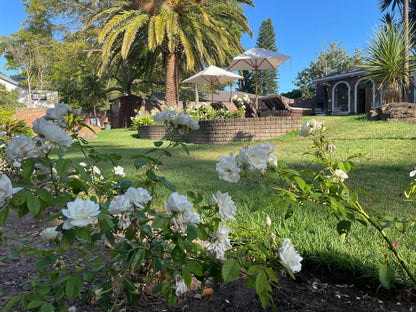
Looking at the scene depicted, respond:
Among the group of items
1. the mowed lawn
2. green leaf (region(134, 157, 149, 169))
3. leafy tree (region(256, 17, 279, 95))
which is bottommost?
the mowed lawn

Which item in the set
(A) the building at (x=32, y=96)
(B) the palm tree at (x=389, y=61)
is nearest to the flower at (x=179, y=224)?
(B) the palm tree at (x=389, y=61)

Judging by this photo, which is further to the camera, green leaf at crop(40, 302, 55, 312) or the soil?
the soil

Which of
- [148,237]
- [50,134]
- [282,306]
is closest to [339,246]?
[282,306]

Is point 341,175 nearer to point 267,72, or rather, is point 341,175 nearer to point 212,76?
point 212,76

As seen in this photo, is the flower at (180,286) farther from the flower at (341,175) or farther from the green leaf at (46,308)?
the flower at (341,175)

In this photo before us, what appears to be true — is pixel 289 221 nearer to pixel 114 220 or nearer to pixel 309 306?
pixel 309 306

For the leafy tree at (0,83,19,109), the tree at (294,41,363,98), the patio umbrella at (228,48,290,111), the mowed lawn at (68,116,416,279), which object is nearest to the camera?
the mowed lawn at (68,116,416,279)

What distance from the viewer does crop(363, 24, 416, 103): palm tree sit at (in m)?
8.80

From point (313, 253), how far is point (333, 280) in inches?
6.1

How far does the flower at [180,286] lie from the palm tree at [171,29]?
12.9 metres

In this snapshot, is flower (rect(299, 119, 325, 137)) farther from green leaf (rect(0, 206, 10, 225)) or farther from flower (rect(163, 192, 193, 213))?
green leaf (rect(0, 206, 10, 225))

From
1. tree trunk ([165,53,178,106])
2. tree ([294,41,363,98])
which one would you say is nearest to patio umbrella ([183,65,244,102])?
tree trunk ([165,53,178,106])

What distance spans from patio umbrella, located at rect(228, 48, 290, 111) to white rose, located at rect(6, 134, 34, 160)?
10.9 m

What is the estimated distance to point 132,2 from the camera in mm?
15891
